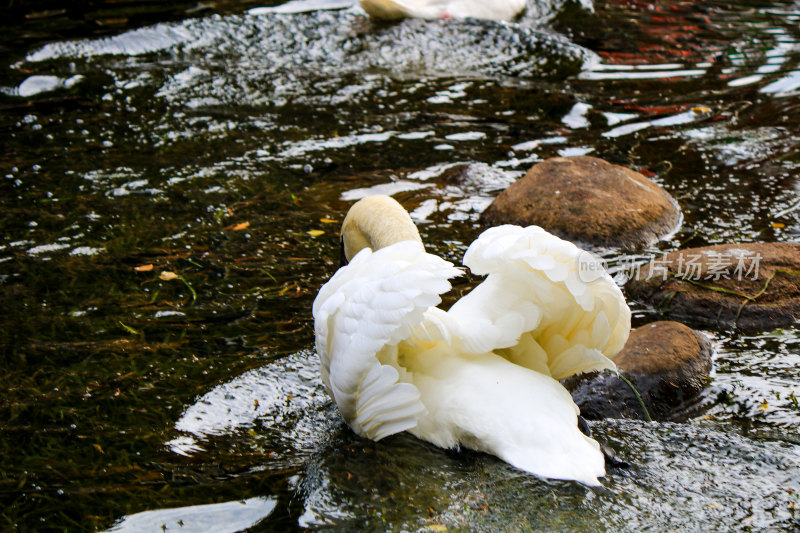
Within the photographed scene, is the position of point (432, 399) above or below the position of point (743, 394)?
above

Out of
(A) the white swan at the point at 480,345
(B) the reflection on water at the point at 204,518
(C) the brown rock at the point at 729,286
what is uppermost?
(A) the white swan at the point at 480,345

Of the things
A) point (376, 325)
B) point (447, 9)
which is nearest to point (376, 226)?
point (376, 325)

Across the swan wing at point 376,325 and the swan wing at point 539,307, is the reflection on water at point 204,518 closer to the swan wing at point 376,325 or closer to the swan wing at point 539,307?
the swan wing at point 376,325

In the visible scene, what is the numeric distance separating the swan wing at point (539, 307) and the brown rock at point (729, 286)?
1.52 m

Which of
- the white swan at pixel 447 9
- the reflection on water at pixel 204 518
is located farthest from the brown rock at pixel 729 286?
the white swan at pixel 447 9

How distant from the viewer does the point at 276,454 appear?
11.8 feet

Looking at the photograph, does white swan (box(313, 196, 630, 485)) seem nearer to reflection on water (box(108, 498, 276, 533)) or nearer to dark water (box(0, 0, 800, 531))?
dark water (box(0, 0, 800, 531))

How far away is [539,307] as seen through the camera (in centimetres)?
351

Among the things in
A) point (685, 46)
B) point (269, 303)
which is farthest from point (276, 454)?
point (685, 46)

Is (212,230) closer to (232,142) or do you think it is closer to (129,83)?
(232,142)

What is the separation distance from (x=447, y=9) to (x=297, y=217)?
16.0ft

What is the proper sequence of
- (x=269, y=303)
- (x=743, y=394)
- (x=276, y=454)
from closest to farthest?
(x=276, y=454)
(x=743, y=394)
(x=269, y=303)

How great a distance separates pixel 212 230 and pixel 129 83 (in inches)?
Answer: 129

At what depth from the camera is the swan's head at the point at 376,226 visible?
433cm
